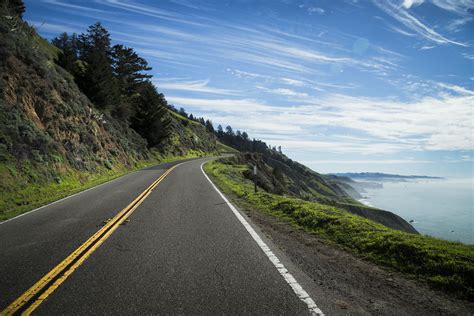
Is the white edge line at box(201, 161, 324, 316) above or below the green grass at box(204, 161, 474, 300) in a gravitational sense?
below

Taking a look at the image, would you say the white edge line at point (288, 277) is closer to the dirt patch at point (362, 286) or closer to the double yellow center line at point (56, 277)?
the dirt patch at point (362, 286)

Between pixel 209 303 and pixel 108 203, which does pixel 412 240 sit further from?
pixel 108 203

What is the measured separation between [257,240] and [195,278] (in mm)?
2335

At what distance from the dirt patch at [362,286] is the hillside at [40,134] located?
10348 millimetres

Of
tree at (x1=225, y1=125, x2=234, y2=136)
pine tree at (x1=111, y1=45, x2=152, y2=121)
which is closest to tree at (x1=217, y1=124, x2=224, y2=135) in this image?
tree at (x1=225, y1=125, x2=234, y2=136)

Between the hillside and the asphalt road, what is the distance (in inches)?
204

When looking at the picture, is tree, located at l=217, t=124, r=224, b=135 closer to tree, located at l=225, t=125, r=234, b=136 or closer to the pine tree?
tree, located at l=225, t=125, r=234, b=136

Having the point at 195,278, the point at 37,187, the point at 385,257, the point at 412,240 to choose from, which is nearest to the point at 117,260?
the point at 195,278

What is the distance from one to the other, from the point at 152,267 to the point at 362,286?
11.3ft

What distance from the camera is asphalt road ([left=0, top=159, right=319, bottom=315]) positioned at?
11.5ft

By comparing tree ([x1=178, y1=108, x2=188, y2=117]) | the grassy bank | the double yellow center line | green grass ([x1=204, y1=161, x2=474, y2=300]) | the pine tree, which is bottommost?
the grassy bank

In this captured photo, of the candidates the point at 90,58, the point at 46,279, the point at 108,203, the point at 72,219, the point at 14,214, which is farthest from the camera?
the point at 90,58

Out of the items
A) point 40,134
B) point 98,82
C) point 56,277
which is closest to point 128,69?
point 98,82

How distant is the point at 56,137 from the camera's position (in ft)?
62.0
